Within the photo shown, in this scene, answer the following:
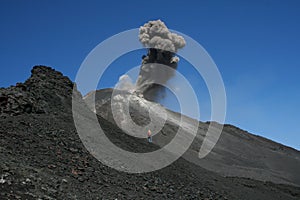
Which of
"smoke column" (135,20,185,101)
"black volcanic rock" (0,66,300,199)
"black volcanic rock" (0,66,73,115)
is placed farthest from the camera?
"smoke column" (135,20,185,101)

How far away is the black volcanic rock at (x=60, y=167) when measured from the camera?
10273 mm

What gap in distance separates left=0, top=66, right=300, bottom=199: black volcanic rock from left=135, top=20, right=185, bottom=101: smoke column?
215 feet

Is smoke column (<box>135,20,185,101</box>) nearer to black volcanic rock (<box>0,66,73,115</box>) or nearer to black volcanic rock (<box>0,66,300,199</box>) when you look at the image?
black volcanic rock (<box>0,66,73,115</box>)

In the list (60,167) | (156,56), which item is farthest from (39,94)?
(156,56)

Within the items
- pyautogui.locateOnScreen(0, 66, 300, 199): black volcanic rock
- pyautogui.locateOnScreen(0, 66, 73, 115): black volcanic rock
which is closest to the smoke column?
pyautogui.locateOnScreen(0, 66, 73, 115): black volcanic rock

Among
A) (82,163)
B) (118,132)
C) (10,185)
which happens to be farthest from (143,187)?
(118,132)

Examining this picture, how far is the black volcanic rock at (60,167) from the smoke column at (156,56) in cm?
6562

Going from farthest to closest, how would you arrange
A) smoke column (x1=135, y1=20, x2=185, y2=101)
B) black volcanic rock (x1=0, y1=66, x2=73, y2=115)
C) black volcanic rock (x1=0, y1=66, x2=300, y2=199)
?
smoke column (x1=135, y1=20, x2=185, y2=101) → black volcanic rock (x1=0, y1=66, x2=73, y2=115) → black volcanic rock (x1=0, y1=66, x2=300, y2=199)

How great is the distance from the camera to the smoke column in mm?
87562

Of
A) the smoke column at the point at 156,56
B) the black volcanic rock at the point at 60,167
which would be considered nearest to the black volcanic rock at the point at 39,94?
the black volcanic rock at the point at 60,167

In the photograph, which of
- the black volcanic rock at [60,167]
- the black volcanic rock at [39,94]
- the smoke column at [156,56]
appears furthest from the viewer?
the smoke column at [156,56]

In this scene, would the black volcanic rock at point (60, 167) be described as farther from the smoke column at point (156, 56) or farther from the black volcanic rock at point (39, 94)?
the smoke column at point (156, 56)

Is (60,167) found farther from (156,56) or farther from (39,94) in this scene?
(156,56)

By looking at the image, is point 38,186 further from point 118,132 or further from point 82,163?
point 118,132
